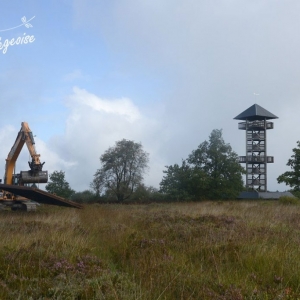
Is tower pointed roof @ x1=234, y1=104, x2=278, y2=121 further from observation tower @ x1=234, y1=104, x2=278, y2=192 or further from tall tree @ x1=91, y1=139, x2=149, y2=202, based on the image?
tall tree @ x1=91, y1=139, x2=149, y2=202

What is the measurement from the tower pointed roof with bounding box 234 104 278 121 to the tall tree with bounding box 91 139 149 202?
19239 millimetres

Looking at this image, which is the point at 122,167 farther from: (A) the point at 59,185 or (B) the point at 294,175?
(B) the point at 294,175

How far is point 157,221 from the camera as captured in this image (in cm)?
1318

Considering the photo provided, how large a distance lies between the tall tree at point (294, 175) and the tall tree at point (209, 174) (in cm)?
932

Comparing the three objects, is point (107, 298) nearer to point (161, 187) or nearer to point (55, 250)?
point (55, 250)

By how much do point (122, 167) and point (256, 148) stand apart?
21940 millimetres

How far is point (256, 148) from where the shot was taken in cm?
6869

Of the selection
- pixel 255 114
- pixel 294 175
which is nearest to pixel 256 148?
pixel 255 114

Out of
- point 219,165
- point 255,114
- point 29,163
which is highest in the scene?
point 255,114

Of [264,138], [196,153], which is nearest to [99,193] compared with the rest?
[196,153]

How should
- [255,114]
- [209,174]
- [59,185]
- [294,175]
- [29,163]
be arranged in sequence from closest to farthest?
1. [29,163]
2. [294,175]
3. [209,174]
4. [59,185]
5. [255,114]

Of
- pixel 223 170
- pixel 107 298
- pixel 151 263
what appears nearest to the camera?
pixel 107 298

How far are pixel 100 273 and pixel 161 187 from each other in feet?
154

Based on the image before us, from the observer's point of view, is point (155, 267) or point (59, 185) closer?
point (155, 267)
